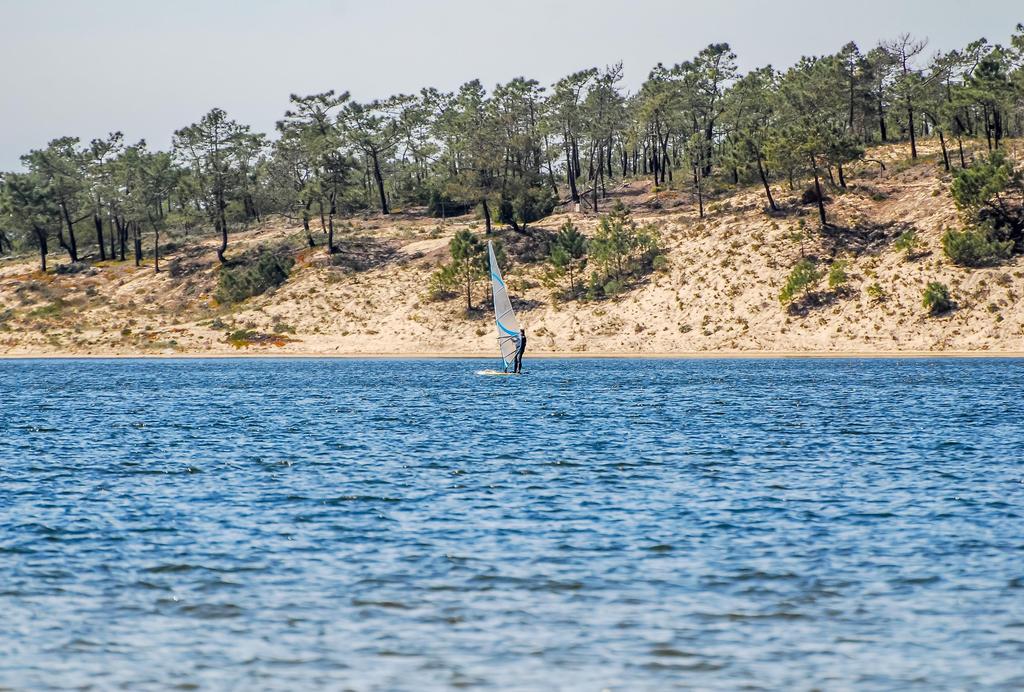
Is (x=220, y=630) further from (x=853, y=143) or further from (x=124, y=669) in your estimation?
(x=853, y=143)

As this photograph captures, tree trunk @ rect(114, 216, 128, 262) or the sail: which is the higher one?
tree trunk @ rect(114, 216, 128, 262)

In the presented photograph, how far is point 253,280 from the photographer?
5236 inches

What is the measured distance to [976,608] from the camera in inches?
693

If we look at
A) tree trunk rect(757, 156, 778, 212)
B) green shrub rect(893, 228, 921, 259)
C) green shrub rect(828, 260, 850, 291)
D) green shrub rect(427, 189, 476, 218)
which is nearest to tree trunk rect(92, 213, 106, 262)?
green shrub rect(427, 189, 476, 218)

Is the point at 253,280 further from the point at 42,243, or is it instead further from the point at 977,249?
the point at 977,249

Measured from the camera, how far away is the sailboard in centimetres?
7738

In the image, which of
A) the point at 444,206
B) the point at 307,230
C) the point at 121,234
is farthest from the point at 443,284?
the point at 121,234

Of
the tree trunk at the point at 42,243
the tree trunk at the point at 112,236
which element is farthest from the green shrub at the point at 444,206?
the tree trunk at the point at 42,243

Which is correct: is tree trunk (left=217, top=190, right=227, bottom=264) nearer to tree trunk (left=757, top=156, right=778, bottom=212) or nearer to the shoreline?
the shoreline

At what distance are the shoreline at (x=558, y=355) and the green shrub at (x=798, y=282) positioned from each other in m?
8.38

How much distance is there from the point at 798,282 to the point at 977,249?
15.1 meters

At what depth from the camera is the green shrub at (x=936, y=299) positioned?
95875 millimetres

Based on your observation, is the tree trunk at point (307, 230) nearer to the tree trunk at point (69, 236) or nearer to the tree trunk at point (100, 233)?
the tree trunk at point (100, 233)

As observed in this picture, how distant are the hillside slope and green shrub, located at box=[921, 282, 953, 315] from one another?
0.86 metres
